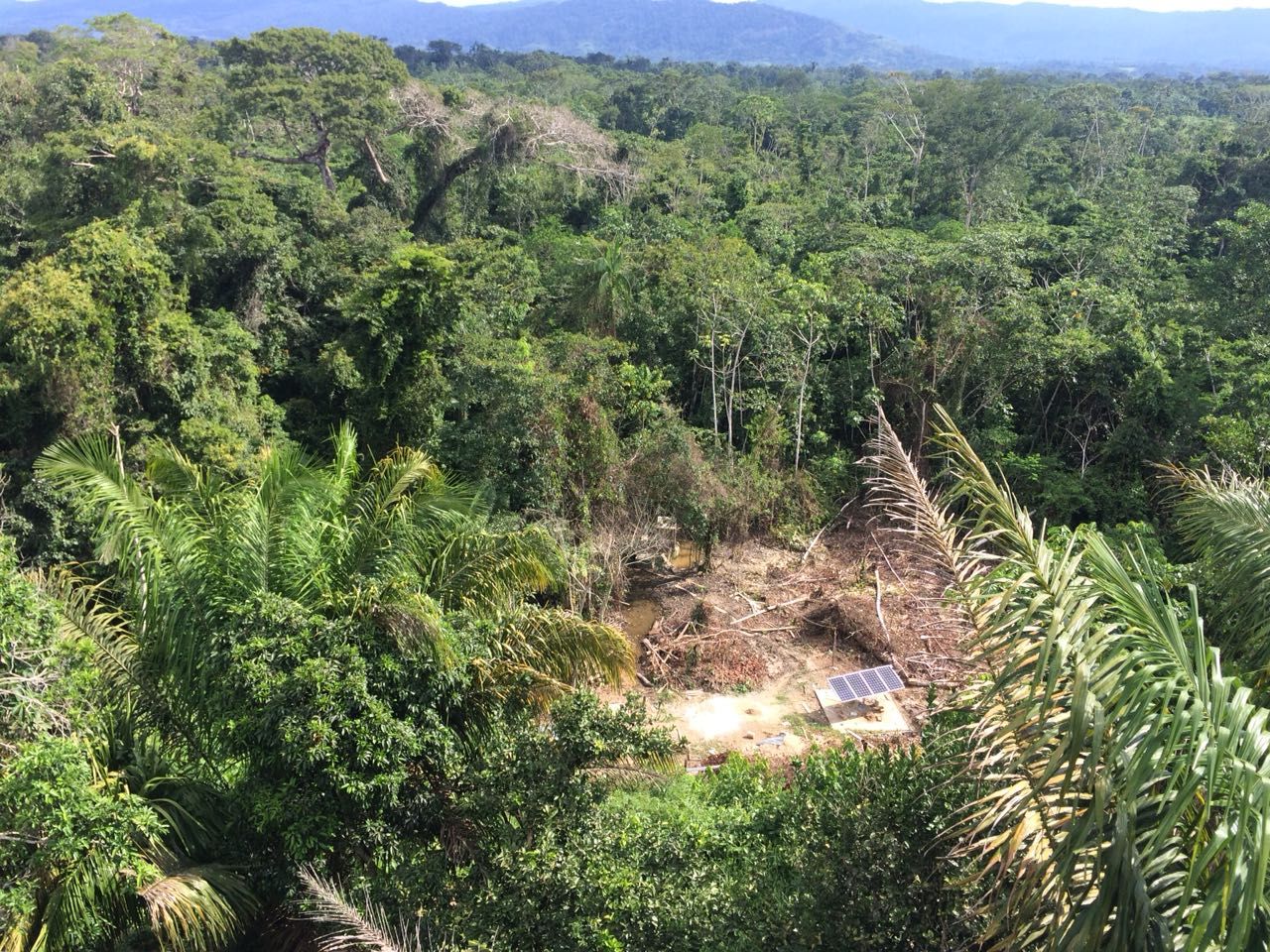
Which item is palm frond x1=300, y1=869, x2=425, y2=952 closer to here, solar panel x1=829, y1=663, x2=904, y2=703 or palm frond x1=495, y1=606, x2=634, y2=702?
palm frond x1=495, y1=606, x2=634, y2=702

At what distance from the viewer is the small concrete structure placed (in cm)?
1024

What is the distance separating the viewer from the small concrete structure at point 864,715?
10242 mm

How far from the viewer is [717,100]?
4303 centimetres

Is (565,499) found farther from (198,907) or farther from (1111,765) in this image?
(1111,765)

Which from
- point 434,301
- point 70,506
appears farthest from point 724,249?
point 70,506

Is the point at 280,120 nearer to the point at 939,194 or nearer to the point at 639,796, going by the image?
the point at 939,194

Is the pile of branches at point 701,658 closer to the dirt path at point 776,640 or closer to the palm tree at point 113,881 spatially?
the dirt path at point 776,640

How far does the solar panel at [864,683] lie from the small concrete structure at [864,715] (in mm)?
79

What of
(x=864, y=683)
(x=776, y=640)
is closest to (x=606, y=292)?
(x=776, y=640)

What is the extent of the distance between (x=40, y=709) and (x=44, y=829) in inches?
27.2

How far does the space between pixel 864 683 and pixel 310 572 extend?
7.11 metres

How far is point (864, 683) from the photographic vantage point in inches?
419

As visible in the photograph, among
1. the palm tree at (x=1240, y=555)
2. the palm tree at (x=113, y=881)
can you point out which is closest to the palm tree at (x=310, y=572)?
the palm tree at (x=113, y=881)

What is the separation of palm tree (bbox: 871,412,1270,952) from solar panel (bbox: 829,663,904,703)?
23.6ft
